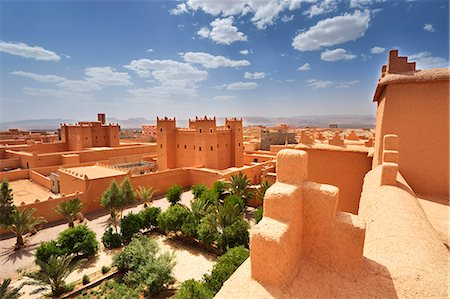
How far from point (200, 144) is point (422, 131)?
18.4m

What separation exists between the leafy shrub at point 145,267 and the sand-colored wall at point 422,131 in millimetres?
8810

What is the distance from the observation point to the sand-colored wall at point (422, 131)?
688 centimetres

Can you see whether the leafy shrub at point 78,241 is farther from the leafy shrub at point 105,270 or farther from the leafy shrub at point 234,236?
the leafy shrub at point 234,236

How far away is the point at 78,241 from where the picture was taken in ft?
36.4

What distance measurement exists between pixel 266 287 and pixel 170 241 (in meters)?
11.5

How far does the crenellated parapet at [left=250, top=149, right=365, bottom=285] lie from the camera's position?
304 cm

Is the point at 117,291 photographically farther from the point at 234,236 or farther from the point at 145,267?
the point at 234,236

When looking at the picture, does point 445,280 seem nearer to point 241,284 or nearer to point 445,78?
point 241,284

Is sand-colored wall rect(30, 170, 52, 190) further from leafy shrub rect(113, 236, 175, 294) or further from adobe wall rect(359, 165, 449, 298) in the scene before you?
adobe wall rect(359, 165, 449, 298)

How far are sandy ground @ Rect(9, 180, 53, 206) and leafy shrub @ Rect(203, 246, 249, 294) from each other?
1611cm

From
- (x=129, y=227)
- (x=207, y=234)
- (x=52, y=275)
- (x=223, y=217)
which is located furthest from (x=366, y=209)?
(x=129, y=227)

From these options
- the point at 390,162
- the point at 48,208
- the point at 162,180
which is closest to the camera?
the point at 390,162

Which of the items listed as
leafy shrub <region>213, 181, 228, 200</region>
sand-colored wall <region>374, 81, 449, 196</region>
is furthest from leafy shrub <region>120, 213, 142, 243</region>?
sand-colored wall <region>374, 81, 449, 196</region>

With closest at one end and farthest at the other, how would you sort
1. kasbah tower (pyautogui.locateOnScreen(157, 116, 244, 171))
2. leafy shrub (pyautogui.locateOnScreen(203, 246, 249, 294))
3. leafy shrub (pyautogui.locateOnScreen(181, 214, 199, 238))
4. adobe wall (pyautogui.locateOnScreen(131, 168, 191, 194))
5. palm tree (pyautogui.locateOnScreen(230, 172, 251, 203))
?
leafy shrub (pyautogui.locateOnScreen(203, 246, 249, 294))
leafy shrub (pyautogui.locateOnScreen(181, 214, 199, 238))
palm tree (pyautogui.locateOnScreen(230, 172, 251, 203))
adobe wall (pyautogui.locateOnScreen(131, 168, 191, 194))
kasbah tower (pyautogui.locateOnScreen(157, 116, 244, 171))
